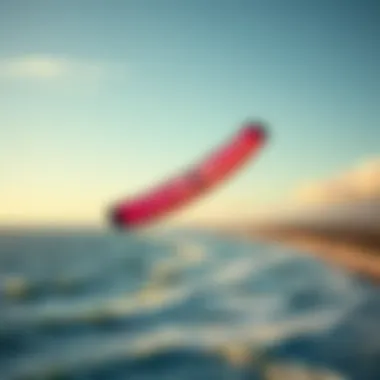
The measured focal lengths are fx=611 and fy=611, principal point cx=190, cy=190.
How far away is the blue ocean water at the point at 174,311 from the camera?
5.16 ft

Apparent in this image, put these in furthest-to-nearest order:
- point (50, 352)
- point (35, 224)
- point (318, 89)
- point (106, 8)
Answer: point (318, 89)
point (106, 8)
point (35, 224)
point (50, 352)

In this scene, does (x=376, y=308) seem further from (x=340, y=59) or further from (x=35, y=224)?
(x=35, y=224)

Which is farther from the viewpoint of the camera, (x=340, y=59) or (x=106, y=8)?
(x=340, y=59)

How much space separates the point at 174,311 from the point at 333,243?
0.52 metres

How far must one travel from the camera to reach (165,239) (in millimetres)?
1695

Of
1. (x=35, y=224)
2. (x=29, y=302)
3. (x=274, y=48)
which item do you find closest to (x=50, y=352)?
(x=29, y=302)

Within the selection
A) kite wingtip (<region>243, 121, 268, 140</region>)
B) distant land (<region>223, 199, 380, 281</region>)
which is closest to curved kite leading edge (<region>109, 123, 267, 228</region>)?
kite wingtip (<region>243, 121, 268, 140</region>)

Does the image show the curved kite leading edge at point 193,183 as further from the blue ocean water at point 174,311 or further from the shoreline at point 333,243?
the shoreline at point 333,243

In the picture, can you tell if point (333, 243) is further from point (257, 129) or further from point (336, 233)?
point (257, 129)

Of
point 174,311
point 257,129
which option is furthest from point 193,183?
point 174,311

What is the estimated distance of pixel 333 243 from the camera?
1803 millimetres

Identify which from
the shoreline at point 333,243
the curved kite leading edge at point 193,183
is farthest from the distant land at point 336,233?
the curved kite leading edge at point 193,183

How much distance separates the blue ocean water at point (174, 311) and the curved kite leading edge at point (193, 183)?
0.07 m

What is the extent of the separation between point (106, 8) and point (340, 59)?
0.73 m
